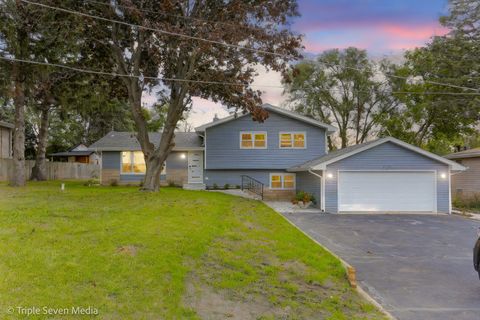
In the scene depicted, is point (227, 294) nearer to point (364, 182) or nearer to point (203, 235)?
point (203, 235)

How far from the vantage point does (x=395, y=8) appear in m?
13.3

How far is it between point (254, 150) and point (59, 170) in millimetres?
20200

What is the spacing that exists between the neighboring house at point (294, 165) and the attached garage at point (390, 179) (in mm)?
46

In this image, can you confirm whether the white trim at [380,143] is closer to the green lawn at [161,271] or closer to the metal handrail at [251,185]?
the metal handrail at [251,185]

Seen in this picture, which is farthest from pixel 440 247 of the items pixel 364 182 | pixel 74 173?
pixel 74 173

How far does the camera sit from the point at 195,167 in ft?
80.9

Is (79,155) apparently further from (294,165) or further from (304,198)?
(304,198)

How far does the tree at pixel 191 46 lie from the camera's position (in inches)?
636

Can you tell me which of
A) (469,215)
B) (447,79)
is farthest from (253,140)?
(447,79)

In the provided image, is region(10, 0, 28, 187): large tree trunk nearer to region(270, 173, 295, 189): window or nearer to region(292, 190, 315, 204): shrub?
region(270, 173, 295, 189): window

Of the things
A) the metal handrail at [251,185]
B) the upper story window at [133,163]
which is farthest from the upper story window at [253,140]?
the upper story window at [133,163]

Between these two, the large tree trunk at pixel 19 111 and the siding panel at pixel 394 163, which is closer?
the siding panel at pixel 394 163

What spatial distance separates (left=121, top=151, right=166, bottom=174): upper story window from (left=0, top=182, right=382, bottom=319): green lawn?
15140 mm

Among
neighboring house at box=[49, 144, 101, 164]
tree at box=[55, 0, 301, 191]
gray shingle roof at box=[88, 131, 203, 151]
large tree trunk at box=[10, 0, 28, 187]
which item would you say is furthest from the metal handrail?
neighboring house at box=[49, 144, 101, 164]
